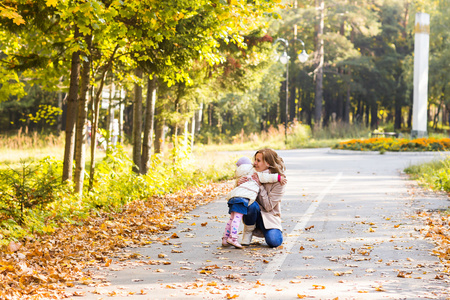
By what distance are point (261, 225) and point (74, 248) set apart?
8.26 ft

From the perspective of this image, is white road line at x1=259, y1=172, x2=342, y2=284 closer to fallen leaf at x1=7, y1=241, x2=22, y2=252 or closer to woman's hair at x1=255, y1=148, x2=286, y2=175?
woman's hair at x1=255, y1=148, x2=286, y2=175

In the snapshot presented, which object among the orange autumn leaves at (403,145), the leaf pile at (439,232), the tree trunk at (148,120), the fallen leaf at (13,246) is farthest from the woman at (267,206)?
the orange autumn leaves at (403,145)

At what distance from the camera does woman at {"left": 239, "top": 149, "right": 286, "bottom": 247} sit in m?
7.93

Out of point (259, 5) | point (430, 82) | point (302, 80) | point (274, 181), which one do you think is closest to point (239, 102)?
point (302, 80)

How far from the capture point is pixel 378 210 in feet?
38.3

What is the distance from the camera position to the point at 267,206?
313 inches

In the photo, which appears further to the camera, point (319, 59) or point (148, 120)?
point (319, 59)

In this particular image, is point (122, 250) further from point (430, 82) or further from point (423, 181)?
point (430, 82)

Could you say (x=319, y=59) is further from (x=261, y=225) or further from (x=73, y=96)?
(x=261, y=225)

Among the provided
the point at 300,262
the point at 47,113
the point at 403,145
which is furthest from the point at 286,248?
the point at 403,145

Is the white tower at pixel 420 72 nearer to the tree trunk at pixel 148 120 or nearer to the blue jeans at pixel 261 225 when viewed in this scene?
the tree trunk at pixel 148 120

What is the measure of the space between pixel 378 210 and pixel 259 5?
481 centimetres

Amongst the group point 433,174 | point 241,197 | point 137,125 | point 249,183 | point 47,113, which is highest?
point 47,113

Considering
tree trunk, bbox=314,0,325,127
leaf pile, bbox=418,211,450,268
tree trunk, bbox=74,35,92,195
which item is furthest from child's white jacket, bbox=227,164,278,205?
tree trunk, bbox=314,0,325,127
